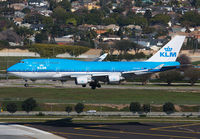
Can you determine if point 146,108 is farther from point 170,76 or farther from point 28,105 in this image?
point 170,76

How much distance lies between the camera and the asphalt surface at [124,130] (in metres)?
73.4

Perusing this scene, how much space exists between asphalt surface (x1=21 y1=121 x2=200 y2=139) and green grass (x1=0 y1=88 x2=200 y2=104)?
26119 millimetres

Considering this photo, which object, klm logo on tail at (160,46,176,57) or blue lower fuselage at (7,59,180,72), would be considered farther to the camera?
klm logo on tail at (160,46,176,57)

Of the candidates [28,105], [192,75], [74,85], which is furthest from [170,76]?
[28,105]

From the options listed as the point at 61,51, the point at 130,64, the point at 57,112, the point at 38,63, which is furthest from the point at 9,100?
the point at 61,51

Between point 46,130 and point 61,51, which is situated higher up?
point 61,51

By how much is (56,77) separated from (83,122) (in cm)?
907

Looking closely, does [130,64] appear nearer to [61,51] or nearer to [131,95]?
[131,95]

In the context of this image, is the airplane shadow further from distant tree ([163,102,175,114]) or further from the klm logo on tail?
distant tree ([163,102,175,114])

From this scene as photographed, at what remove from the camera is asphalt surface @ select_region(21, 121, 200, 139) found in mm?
73438

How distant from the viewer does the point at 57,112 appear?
346 ft

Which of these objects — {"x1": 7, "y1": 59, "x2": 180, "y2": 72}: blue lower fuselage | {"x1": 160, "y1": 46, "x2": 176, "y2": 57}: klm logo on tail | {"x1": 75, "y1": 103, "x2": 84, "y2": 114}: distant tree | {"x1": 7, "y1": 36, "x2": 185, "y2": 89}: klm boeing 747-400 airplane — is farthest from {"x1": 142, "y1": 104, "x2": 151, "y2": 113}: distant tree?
{"x1": 7, "y1": 59, "x2": 180, "y2": 72}: blue lower fuselage

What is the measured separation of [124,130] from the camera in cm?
7931

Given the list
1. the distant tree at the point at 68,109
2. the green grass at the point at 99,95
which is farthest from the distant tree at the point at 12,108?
the distant tree at the point at 68,109
